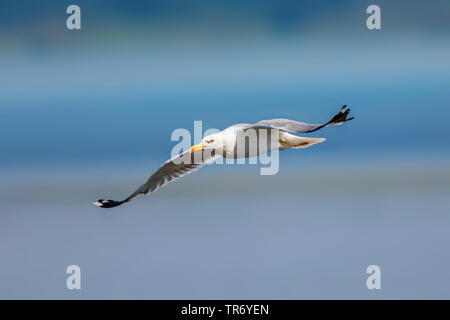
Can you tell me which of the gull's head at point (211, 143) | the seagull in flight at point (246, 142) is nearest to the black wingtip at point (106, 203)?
the seagull in flight at point (246, 142)

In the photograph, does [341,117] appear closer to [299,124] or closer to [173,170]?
[299,124]

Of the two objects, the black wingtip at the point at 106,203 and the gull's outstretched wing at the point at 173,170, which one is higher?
the gull's outstretched wing at the point at 173,170

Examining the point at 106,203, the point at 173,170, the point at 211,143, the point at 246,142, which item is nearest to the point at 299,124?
the point at 246,142

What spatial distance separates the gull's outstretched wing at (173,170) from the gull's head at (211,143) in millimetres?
186

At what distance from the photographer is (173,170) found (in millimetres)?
5176

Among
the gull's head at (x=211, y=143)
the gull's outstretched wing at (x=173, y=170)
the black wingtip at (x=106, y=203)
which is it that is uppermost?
the gull's head at (x=211, y=143)

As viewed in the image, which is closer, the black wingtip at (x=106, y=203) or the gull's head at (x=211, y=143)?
the gull's head at (x=211, y=143)

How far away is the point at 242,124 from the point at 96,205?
117 cm

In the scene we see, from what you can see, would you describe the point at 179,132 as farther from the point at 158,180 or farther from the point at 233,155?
the point at 158,180

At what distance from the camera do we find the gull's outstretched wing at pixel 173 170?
5.01 metres

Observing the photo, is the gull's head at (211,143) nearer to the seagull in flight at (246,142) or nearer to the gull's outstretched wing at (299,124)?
the seagull in flight at (246,142)

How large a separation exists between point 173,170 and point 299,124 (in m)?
1.21

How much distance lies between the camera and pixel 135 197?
16.6 feet

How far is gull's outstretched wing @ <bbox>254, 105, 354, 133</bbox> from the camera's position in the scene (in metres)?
3.93
